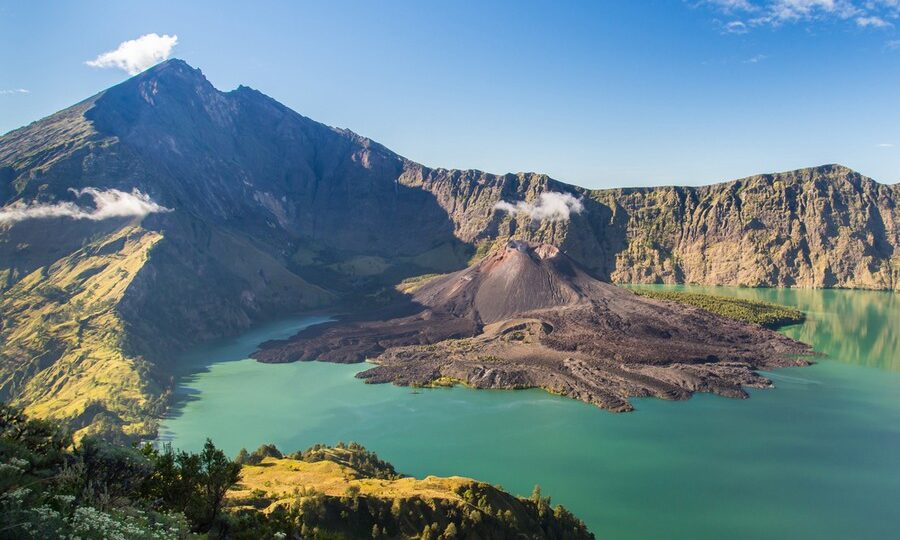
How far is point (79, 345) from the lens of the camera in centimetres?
7381

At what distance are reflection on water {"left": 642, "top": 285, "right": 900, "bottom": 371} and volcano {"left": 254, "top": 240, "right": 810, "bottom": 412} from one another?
26.3 feet

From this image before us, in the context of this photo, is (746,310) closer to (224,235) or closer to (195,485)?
(224,235)

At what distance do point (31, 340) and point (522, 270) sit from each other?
2917 inches

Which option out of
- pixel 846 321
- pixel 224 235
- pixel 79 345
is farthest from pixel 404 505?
pixel 224 235

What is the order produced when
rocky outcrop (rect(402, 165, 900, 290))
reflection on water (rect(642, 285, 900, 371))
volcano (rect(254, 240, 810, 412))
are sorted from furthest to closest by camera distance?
rocky outcrop (rect(402, 165, 900, 290)) < reflection on water (rect(642, 285, 900, 371)) < volcano (rect(254, 240, 810, 412))

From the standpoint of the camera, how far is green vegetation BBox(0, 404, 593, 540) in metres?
11.9

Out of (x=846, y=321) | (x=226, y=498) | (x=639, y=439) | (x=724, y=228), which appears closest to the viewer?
(x=226, y=498)

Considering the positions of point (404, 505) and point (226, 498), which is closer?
point (226, 498)

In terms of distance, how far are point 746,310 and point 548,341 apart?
1863 inches

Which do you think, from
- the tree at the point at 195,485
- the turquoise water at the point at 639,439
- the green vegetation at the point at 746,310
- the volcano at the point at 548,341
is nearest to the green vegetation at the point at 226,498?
A: the tree at the point at 195,485

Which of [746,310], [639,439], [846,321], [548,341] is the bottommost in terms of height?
[639,439]

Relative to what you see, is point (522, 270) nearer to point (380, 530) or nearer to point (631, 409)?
point (631, 409)

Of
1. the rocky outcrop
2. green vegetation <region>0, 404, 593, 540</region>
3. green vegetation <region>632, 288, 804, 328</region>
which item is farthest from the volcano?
the rocky outcrop

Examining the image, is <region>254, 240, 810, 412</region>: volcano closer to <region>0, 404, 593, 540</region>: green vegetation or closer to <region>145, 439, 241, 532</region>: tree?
<region>0, 404, 593, 540</region>: green vegetation
